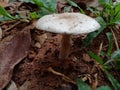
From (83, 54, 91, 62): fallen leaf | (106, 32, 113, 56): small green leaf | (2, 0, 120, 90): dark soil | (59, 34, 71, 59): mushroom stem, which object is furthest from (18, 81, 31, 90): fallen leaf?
(106, 32, 113, 56): small green leaf

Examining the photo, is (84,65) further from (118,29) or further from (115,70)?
(118,29)

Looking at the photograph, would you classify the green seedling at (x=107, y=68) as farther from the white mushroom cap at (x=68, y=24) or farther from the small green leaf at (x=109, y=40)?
the white mushroom cap at (x=68, y=24)

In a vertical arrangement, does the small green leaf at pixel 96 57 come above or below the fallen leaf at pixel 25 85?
above

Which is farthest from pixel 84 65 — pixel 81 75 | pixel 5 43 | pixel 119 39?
pixel 5 43

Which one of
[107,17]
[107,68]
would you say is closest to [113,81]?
[107,68]

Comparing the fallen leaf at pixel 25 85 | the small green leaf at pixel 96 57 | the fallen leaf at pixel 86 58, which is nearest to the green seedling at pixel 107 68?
the small green leaf at pixel 96 57

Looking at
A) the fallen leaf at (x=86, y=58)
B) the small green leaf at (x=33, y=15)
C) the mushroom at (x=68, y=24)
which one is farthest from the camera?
Result: the small green leaf at (x=33, y=15)

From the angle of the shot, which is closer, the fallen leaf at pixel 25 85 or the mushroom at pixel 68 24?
the mushroom at pixel 68 24
